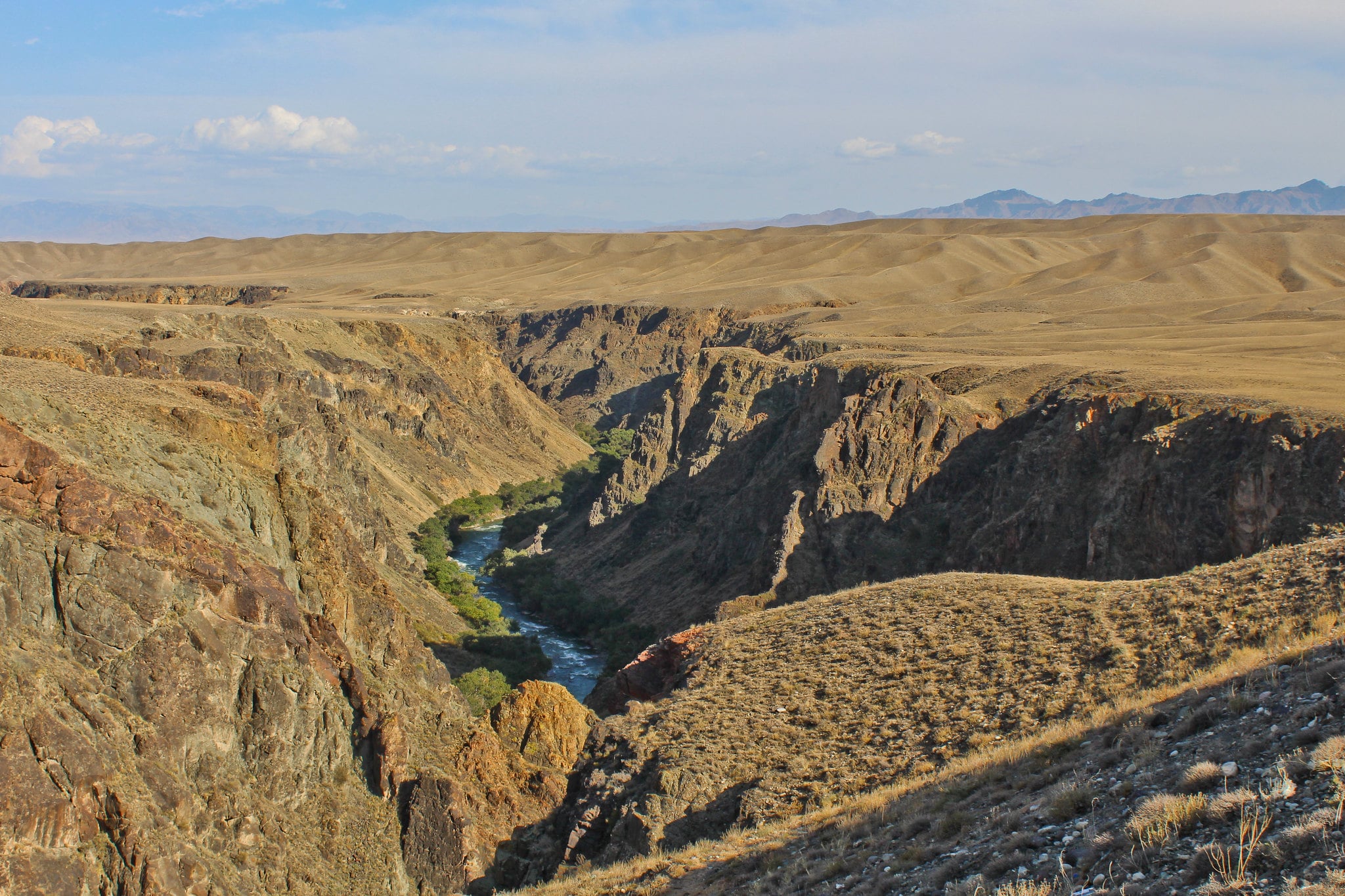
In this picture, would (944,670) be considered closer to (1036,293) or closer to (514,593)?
(514,593)

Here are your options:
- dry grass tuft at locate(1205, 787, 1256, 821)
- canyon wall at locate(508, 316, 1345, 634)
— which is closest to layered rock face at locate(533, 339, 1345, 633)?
canyon wall at locate(508, 316, 1345, 634)

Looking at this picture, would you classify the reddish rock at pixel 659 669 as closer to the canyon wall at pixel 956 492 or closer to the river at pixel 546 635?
the river at pixel 546 635

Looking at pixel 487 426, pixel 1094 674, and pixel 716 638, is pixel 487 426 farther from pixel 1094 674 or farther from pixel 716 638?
pixel 1094 674

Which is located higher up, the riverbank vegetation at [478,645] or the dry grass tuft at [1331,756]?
the dry grass tuft at [1331,756]

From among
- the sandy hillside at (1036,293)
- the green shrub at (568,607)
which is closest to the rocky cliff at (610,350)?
the sandy hillside at (1036,293)

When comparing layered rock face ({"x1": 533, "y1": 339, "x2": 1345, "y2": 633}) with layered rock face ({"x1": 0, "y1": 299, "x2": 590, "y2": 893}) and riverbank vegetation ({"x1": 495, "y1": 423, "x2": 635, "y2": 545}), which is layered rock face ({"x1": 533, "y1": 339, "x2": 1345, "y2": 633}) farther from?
layered rock face ({"x1": 0, "y1": 299, "x2": 590, "y2": 893})

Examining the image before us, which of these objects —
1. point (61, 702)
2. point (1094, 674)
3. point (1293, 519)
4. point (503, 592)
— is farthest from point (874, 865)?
point (503, 592)
